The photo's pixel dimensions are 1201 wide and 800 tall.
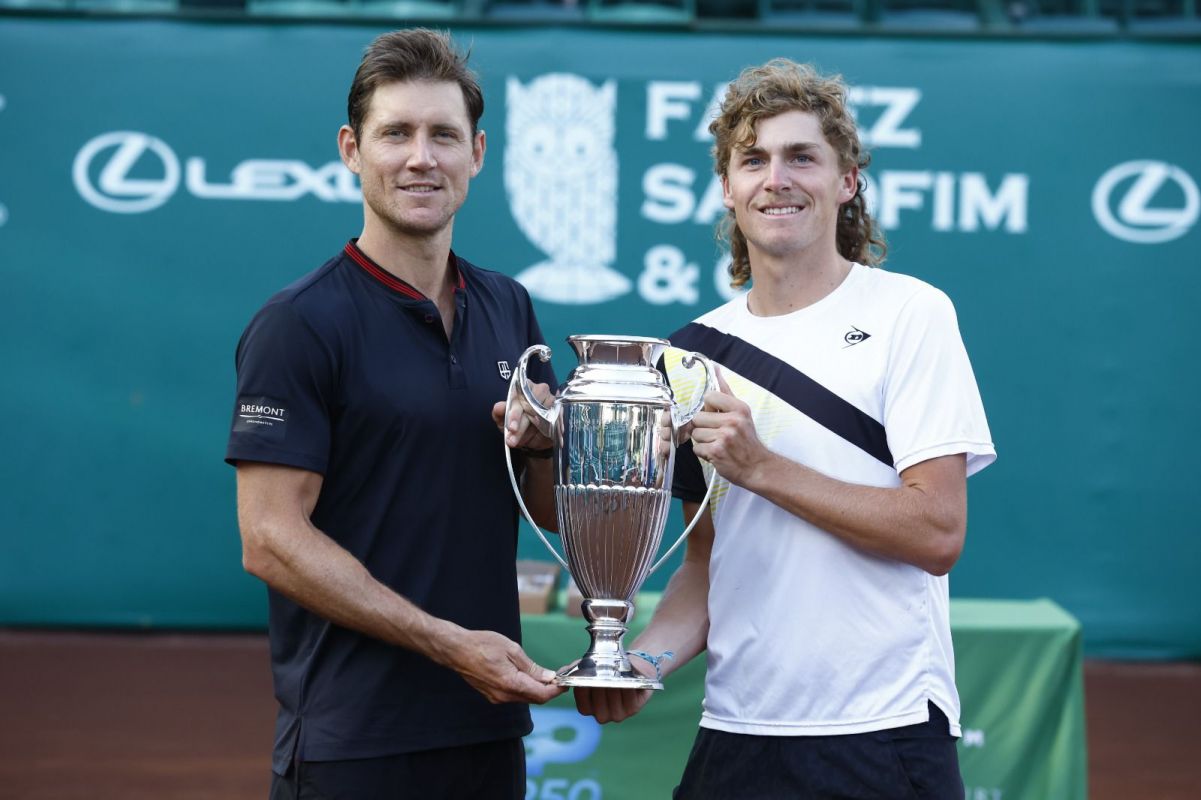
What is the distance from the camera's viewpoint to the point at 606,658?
2105 millimetres

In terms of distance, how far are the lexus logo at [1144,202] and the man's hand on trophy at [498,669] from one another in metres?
4.74

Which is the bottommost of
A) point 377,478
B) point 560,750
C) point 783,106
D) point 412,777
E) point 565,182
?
point 560,750

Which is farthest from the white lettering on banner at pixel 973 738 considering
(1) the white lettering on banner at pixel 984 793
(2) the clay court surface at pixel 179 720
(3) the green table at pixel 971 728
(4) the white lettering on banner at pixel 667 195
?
(4) the white lettering on banner at pixel 667 195

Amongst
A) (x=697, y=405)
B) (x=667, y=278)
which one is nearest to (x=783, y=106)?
(x=697, y=405)

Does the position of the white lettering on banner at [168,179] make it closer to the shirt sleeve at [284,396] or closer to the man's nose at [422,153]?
the man's nose at [422,153]

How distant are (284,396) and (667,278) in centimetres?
408

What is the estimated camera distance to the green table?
11.9ft

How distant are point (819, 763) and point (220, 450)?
176 inches

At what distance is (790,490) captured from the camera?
6.50 ft

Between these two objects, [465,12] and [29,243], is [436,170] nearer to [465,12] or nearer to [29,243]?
[29,243]

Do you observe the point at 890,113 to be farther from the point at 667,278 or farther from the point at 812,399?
the point at 812,399

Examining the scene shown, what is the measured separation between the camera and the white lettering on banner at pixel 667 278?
5.93 m

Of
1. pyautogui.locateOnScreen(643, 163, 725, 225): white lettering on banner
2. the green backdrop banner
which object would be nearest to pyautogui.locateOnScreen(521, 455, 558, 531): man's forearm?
the green backdrop banner

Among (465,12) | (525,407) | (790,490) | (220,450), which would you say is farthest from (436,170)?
(465,12)
